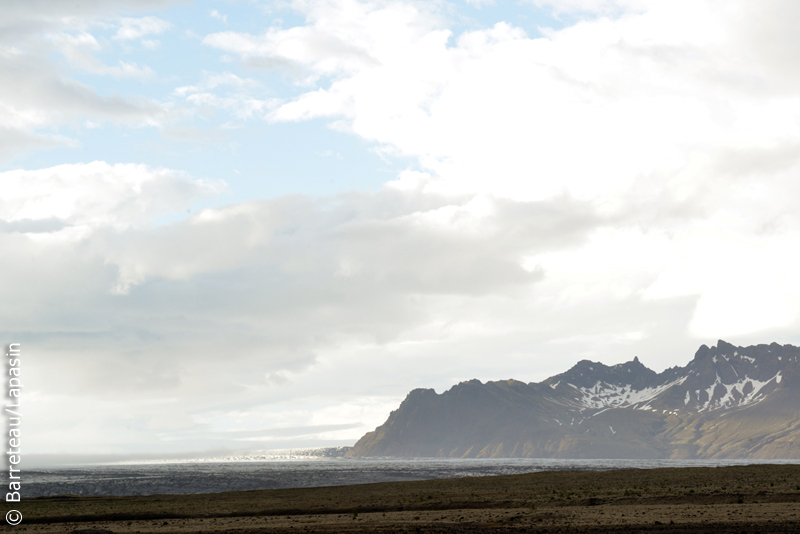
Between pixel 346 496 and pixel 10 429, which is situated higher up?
pixel 10 429

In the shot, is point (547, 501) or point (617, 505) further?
point (547, 501)

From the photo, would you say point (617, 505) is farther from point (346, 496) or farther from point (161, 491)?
point (161, 491)

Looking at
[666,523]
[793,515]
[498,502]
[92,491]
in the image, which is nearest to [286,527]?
[498,502]

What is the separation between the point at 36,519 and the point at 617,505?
5102 cm

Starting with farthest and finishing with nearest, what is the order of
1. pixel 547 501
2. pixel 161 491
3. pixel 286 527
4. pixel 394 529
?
pixel 161 491
pixel 547 501
pixel 286 527
pixel 394 529

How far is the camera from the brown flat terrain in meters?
41.1

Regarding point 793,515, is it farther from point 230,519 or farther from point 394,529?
point 230,519

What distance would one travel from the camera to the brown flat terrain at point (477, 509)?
41.1 meters

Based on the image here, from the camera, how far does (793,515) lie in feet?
131

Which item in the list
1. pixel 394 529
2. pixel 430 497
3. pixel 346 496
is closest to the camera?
pixel 394 529

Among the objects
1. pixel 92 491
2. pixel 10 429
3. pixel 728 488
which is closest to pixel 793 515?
pixel 728 488

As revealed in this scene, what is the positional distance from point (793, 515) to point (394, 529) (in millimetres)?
25379

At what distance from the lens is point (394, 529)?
4241 cm

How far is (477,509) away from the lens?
177 ft
